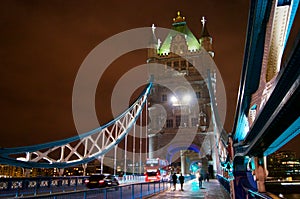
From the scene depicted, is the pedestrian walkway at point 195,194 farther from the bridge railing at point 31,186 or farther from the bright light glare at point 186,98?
the bright light glare at point 186,98

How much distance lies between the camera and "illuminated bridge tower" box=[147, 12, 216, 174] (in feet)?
143

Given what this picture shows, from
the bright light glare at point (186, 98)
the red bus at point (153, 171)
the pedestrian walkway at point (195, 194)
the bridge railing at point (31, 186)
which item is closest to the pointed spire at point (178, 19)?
the bright light glare at point (186, 98)

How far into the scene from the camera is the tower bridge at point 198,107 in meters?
6.07

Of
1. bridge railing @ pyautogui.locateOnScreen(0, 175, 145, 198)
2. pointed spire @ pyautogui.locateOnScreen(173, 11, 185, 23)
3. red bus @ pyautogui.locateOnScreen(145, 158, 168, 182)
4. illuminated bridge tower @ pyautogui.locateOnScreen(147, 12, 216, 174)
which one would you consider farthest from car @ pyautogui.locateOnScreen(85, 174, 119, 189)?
pointed spire @ pyautogui.locateOnScreen(173, 11, 185, 23)

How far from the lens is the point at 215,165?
141 ft

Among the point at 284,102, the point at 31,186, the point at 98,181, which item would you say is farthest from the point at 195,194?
the point at 284,102

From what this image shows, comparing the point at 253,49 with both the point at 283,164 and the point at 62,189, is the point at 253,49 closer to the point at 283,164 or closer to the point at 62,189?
the point at 62,189

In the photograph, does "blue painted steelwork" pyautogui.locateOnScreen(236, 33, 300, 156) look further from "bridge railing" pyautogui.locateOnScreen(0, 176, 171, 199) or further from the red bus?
the red bus

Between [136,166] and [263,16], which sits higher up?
[263,16]

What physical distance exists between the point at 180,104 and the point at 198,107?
2.87 meters

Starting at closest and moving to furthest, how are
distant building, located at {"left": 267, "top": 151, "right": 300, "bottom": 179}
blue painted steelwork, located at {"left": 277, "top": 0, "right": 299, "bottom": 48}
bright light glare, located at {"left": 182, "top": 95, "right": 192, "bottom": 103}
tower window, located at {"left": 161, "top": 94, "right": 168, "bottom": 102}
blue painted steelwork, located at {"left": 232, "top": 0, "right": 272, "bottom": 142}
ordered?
1. blue painted steelwork, located at {"left": 277, "top": 0, "right": 299, "bottom": 48}
2. blue painted steelwork, located at {"left": 232, "top": 0, "right": 272, "bottom": 142}
3. bright light glare, located at {"left": 182, "top": 95, "right": 192, "bottom": 103}
4. tower window, located at {"left": 161, "top": 94, "right": 168, "bottom": 102}
5. distant building, located at {"left": 267, "top": 151, "right": 300, "bottom": 179}

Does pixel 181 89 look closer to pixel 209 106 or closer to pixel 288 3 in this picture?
pixel 209 106

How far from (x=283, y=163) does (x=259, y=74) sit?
8337cm

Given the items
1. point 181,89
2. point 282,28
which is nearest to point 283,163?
point 181,89
